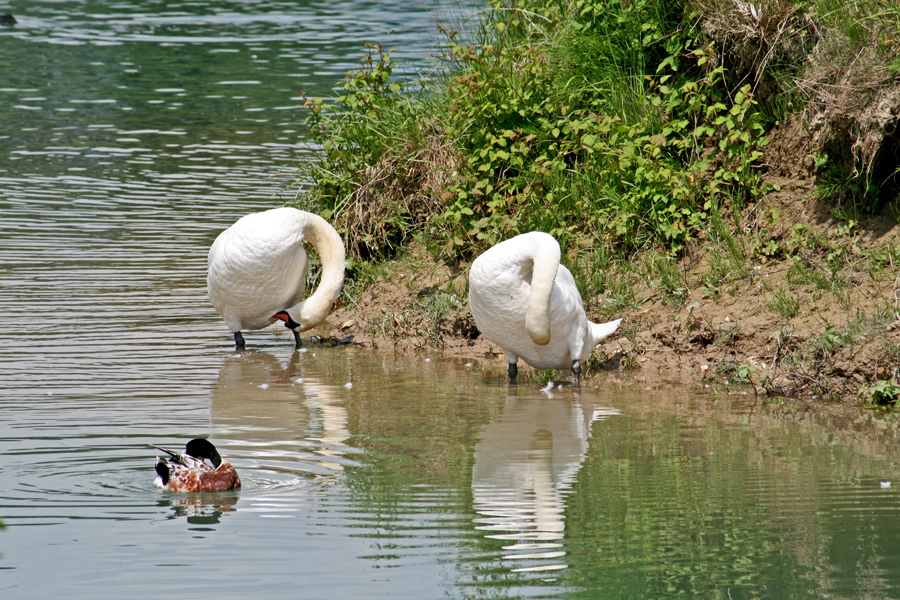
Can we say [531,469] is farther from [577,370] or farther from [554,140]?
[554,140]

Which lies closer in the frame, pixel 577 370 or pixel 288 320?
pixel 577 370

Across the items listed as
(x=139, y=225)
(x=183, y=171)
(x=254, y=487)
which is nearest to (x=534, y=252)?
(x=254, y=487)

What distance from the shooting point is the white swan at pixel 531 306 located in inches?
290

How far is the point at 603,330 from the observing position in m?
8.41

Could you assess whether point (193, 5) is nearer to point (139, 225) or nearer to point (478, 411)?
point (139, 225)

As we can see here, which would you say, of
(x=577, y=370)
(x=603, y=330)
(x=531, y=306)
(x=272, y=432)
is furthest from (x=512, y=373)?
(x=272, y=432)

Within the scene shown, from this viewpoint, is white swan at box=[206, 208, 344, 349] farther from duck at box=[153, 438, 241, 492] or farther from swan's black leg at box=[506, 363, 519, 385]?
duck at box=[153, 438, 241, 492]

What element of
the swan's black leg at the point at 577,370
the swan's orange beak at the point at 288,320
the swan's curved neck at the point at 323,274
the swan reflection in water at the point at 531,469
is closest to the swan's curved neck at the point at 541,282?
the swan reflection in water at the point at 531,469

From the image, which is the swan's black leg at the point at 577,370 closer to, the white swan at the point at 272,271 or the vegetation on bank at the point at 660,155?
the vegetation on bank at the point at 660,155

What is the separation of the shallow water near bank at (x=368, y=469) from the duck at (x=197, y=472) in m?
0.06

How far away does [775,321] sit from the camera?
828 centimetres

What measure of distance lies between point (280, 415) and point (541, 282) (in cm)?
192

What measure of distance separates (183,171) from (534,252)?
10596mm

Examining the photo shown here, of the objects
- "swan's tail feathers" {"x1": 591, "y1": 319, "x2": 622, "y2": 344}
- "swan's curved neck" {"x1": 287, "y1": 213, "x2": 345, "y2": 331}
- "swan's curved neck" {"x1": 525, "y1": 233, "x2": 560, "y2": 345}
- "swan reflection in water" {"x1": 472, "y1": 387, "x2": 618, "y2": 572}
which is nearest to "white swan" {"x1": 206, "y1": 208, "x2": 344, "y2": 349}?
"swan's curved neck" {"x1": 287, "y1": 213, "x2": 345, "y2": 331}
